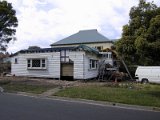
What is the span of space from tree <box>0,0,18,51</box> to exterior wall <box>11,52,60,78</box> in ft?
13.5

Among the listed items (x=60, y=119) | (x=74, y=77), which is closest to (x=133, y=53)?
(x=60, y=119)

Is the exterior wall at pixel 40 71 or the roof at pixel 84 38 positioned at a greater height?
the roof at pixel 84 38

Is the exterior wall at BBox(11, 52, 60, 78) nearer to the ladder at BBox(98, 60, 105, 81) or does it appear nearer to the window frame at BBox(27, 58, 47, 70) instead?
the window frame at BBox(27, 58, 47, 70)

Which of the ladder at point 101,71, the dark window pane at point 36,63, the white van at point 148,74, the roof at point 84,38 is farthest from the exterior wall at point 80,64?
the roof at point 84,38

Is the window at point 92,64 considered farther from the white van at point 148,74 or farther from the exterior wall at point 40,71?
the white van at point 148,74

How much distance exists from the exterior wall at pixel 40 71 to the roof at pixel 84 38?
2968cm

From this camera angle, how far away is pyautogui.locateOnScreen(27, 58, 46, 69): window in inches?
1232

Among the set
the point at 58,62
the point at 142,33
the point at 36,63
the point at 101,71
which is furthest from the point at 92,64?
the point at 142,33

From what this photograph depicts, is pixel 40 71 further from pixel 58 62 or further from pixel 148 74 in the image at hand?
pixel 148 74

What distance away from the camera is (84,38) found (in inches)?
2505

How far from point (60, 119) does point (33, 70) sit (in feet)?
→ 73.0

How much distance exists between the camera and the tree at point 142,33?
16.2m

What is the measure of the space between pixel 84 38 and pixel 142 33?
155ft

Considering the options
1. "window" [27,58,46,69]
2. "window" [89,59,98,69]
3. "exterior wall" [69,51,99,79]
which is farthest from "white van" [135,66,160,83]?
"window" [27,58,46,69]
